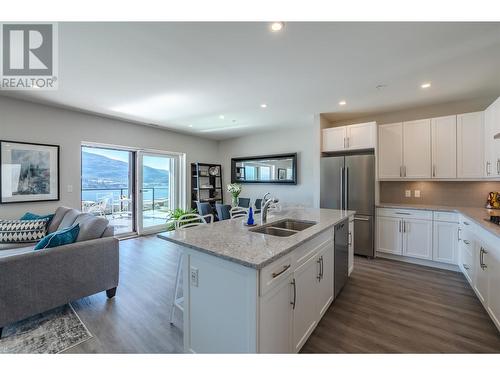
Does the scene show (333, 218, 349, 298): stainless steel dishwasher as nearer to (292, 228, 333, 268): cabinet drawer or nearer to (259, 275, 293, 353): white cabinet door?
(292, 228, 333, 268): cabinet drawer

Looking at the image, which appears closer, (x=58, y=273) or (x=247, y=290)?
(x=247, y=290)

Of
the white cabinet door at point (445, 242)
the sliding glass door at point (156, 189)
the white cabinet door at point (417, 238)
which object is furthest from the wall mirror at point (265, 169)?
the white cabinet door at point (445, 242)

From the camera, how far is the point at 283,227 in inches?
99.0

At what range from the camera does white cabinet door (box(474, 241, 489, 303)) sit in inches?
85.0

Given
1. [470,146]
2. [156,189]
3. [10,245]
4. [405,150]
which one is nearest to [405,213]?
[405,150]

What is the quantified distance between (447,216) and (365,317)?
2.33 metres

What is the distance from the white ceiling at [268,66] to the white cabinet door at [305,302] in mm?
2052

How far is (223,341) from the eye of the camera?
1414 millimetres

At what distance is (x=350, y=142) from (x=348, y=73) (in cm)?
169

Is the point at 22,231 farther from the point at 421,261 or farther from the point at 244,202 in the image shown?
the point at 421,261

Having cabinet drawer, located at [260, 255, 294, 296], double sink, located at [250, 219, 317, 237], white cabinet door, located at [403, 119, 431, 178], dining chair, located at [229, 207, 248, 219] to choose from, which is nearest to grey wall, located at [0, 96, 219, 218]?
dining chair, located at [229, 207, 248, 219]

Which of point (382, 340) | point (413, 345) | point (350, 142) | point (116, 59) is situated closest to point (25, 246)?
point (116, 59)

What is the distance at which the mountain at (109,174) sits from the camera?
5.52 m

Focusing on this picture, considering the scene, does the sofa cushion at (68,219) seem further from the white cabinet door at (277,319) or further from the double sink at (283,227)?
the white cabinet door at (277,319)
